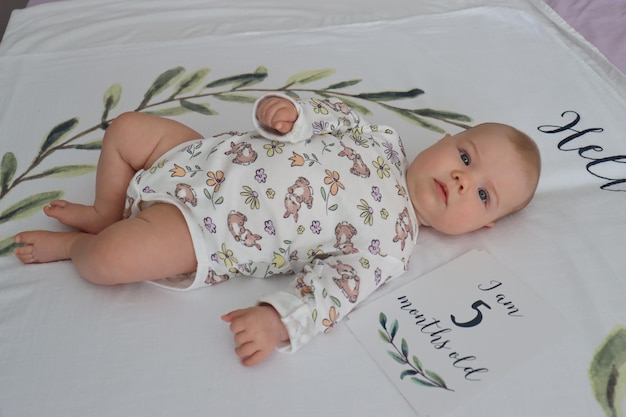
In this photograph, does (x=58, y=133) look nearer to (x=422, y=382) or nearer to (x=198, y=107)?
(x=198, y=107)

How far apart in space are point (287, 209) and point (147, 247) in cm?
22

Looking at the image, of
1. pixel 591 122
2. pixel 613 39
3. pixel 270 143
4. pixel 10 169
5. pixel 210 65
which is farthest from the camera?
pixel 613 39

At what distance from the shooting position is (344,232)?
3.40ft

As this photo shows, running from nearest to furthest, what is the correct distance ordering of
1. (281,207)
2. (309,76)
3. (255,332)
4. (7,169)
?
(255,332)
(281,207)
(7,169)
(309,76)

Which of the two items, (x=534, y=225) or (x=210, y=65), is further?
(x=210, y=65)

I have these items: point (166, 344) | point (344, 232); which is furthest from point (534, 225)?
point (166, 344)

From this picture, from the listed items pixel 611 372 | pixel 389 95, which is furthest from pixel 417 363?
pixel 389 95

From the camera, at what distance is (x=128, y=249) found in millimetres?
978

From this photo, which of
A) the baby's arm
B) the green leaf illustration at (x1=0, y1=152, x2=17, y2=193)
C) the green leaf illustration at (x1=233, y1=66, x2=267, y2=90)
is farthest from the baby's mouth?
the green leaf illustration at (x1=0, y1=152, x2=17, y2=193)

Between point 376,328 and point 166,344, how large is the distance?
309mm

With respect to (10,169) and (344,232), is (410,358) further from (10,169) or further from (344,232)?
(10,169)

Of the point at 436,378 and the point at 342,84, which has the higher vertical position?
the point at 342,84

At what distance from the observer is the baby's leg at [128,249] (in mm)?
977

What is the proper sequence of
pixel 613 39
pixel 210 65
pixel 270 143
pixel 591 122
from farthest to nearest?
1. pixel 613 39
2. pixel 210 65
3. pixel 591 122
4. pixel 270 143
